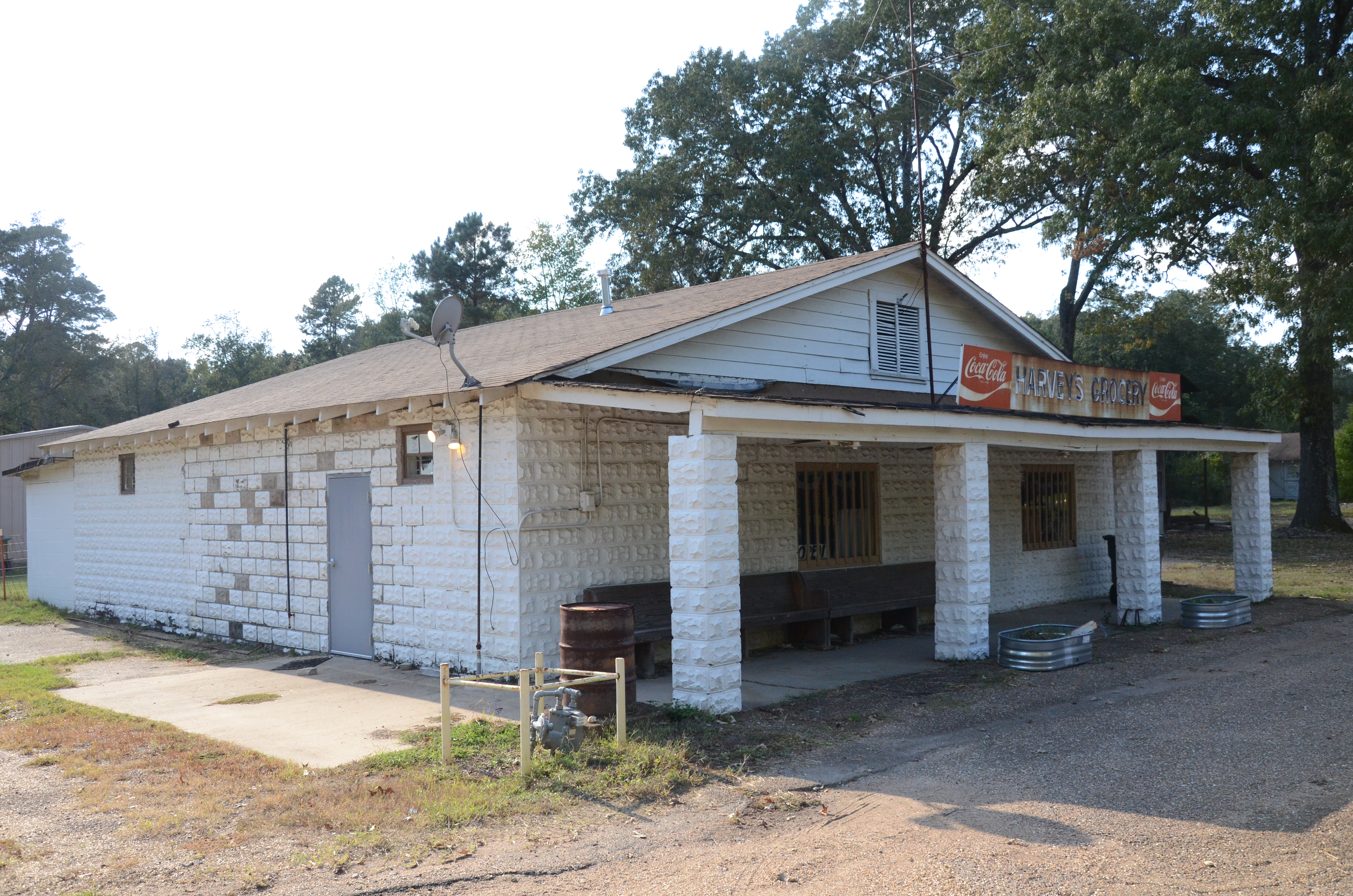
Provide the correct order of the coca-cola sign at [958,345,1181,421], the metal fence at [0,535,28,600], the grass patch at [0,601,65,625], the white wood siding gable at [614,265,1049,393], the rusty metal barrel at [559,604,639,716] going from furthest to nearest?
the metal fence at [0,535,28,600]
the grass patch at [0,601,65,625]
the white wood siding gable at [614,265,1049,393]
the coca-cola sign at [958,345,1181,421]
the rusty metal barrel at [559,604,639,716]

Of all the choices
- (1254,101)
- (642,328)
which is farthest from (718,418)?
(1254,101)

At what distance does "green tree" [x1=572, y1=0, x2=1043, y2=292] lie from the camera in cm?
3456

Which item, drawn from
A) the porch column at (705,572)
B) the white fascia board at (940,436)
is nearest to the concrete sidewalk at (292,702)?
the porch column at (705,572)

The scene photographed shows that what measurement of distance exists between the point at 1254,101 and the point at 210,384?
169 ft

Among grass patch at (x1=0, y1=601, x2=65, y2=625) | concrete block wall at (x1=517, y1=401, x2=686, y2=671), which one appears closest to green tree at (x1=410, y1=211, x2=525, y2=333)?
grass patch at (x1=0, y1=601, x2=65, y2=625)

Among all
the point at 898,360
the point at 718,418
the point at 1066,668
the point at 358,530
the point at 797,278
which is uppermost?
the point at 797,278

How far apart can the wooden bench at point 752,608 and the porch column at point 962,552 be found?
162cm

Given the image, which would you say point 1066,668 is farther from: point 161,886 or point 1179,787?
point 161,886

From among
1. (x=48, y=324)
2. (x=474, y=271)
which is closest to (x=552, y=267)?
(x=474, y=271)

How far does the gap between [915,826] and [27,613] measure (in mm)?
17522

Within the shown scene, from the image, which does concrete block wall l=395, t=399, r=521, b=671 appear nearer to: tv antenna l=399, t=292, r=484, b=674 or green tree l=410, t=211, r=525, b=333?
tv antenna l=399, t=292, r=484, b=674

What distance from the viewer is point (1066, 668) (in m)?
10.8

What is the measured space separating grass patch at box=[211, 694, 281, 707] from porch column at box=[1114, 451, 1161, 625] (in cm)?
1085

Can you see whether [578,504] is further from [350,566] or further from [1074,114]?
[1074,114]
